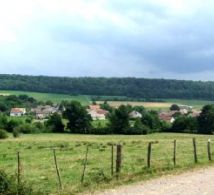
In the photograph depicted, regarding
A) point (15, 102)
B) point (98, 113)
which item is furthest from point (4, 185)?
point (15, 102)

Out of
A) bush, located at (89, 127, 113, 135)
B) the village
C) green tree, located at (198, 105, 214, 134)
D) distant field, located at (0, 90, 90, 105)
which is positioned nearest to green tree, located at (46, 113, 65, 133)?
bush, located at (89, 127, 113, 135)

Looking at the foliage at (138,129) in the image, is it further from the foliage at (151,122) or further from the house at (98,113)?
the house at (98,113)

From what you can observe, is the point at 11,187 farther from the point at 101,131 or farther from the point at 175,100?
the point at 175,100

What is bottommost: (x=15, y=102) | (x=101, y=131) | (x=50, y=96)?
(x=101, y=131)

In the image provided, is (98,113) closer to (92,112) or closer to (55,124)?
(92,112)

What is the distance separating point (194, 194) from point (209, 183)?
3.01 m

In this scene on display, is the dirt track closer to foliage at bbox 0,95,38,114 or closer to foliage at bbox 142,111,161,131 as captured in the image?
foliage at bbox 142,111,161,131

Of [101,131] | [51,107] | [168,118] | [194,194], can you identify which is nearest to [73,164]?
[194,194]

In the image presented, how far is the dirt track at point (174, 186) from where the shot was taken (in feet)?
59.6

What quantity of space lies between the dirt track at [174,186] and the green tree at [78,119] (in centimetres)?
8647

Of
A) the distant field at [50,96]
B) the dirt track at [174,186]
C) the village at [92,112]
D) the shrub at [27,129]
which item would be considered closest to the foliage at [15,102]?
the village at [92,112]

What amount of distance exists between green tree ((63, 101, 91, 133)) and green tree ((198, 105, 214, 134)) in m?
22.1

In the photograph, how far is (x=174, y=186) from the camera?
19594mm

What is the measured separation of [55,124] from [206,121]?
29813mm
